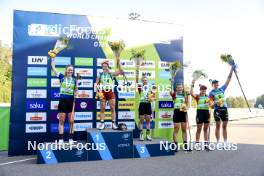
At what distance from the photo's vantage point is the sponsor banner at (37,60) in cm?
692

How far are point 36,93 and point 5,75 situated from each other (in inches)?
660

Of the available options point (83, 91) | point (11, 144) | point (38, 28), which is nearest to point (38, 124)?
point (11, 144)

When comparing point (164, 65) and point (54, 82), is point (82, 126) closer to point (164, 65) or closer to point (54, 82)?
point (54, 82)

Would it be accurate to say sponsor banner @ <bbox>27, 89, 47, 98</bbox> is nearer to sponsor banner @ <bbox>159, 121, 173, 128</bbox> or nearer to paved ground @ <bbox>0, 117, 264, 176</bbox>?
paved ground @ <bbox>0, 117, 264, 176</bbox>

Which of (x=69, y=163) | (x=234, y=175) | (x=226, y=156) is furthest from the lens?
(x=226, y=156)

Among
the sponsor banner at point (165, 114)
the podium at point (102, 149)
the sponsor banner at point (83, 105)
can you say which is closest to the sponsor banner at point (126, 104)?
the sponsor banner at point (83, 105)

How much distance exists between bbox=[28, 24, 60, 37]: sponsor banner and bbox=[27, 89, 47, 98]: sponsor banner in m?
1.39

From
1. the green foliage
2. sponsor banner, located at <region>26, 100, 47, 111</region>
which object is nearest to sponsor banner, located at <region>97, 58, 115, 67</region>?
sponsor banner, located at <region>26, 100, 47, 111</region>

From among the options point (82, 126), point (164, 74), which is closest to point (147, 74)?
point (164, 74)

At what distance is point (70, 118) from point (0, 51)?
20159mm

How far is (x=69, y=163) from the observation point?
5801mm

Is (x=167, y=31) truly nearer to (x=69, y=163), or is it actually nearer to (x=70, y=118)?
(x=70, y=118)

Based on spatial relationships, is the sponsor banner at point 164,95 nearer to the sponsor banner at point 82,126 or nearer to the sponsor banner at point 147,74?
the sponsor banner at point 147,74

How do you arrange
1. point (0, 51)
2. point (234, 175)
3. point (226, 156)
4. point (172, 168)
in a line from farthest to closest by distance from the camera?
point (0, 51) < point (226, 156) < point (172, 168) < point (234, 175)
